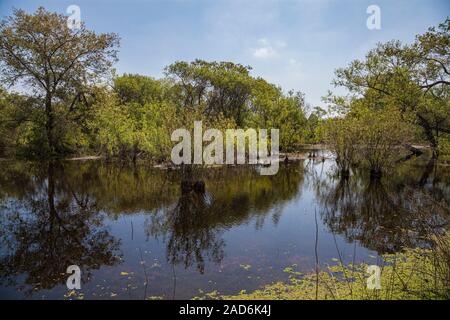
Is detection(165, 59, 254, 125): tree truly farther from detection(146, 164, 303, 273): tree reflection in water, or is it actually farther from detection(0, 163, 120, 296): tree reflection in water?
detection(0, 163, 120, 296): tree reflection in water

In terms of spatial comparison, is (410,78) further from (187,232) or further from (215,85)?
(215,85)

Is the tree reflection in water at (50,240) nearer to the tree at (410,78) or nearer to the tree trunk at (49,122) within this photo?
the tree at (410,78)

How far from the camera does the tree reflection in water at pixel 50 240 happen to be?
727 centimetres

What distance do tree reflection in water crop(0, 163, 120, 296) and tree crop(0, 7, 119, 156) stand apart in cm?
2270

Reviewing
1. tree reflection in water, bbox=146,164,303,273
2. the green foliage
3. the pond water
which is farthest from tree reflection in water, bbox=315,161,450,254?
tree reflection in water, bbox=146,164,303,273

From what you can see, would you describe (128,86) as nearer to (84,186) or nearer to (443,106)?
(84,186)

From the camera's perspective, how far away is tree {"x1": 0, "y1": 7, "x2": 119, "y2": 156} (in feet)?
102

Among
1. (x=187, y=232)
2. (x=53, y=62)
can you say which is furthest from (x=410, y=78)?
(x=53, y=62)

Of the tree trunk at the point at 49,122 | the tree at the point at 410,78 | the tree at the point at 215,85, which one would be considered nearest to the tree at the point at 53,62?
the tree trunk at the point at 49,122

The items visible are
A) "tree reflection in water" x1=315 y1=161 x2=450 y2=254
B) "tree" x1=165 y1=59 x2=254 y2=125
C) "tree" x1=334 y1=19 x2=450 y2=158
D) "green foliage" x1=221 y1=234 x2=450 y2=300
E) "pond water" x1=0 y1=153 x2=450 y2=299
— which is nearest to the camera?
"green foliage" x1=221 y1=234 x2=450 y2=300

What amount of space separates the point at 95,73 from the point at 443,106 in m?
32.2

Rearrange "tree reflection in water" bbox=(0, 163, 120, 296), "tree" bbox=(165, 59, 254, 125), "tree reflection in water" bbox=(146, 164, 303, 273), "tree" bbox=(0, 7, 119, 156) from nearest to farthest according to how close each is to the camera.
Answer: "tree reflection in water" bbox=(0, 163, 120, 296), "tree reflection in water" bbox=(146, 164, 303, 273), "tree" bbox=(0, 7, 119, 156), "tree" bbox=(165, 59, 254, 125)
